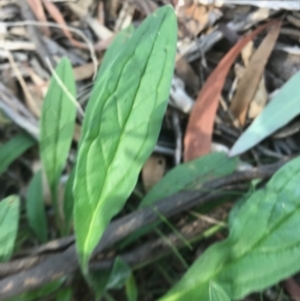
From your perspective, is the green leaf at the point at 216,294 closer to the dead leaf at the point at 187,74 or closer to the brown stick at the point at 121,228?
the brown stick at the point at 121,228

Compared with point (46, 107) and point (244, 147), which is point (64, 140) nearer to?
point (46, 107)

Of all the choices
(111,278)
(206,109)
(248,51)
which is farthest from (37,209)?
(248,51)

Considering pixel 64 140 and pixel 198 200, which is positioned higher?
pixel 64 140

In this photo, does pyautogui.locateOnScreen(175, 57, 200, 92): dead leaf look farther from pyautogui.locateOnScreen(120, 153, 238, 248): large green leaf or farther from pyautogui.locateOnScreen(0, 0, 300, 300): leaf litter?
pyautogui.locateOnScreen(120, 153, 238, 248): large green leaf

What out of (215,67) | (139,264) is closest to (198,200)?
(139,264)

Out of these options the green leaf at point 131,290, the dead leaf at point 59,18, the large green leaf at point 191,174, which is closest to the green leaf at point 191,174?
the large green leaf at point 191,174

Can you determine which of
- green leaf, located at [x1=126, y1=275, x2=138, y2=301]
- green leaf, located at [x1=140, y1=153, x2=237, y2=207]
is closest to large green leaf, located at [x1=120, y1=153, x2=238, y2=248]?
green leaf, located at [x1=140, y1=153, x2=237, y2=207]
